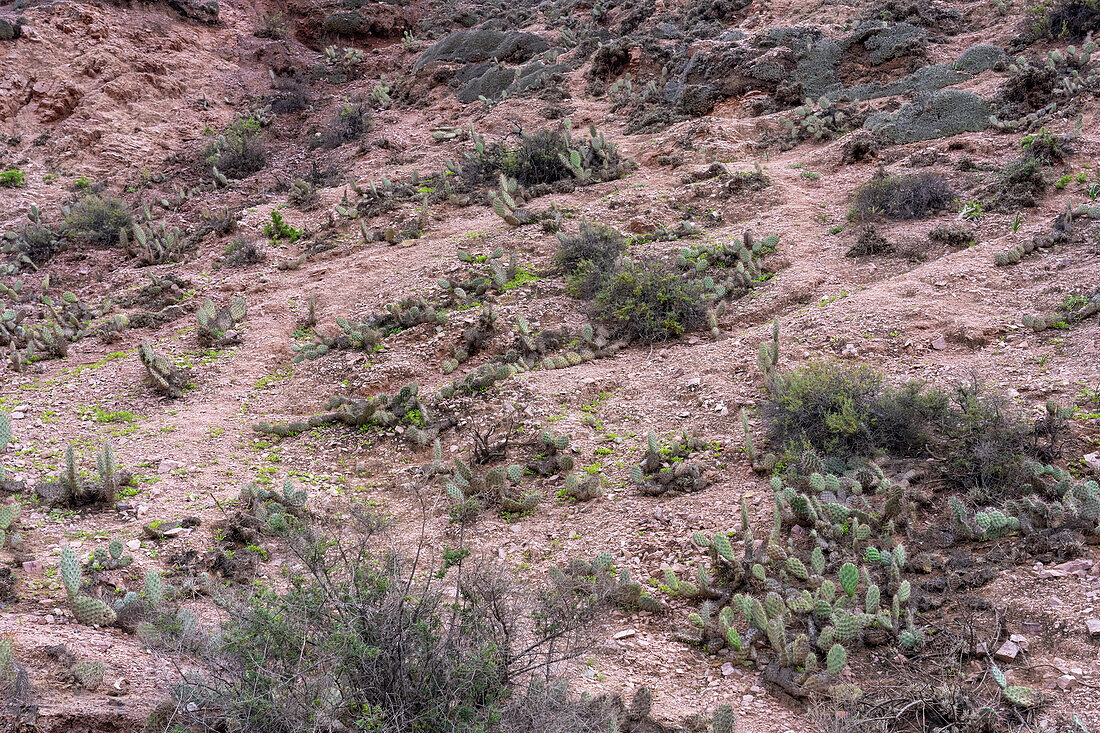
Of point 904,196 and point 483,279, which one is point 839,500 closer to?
point 483,279

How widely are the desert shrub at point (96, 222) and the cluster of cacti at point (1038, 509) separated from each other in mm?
11762

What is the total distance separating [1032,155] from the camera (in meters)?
8.02

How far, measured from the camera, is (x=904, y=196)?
816 cm

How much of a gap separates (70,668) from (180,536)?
4.94 ft

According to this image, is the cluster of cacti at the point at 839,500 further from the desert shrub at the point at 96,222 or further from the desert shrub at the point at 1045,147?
the desert shrub at the point at 96,222

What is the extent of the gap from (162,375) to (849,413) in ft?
20.7

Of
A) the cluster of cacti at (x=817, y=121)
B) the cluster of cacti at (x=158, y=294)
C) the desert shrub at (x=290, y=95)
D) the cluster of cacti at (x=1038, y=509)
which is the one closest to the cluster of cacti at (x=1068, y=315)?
the cluster of cacti at (x=1038, y=509)

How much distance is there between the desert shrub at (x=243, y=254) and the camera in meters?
10.0

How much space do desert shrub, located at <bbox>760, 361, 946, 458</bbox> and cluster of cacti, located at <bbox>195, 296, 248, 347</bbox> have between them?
236 inches

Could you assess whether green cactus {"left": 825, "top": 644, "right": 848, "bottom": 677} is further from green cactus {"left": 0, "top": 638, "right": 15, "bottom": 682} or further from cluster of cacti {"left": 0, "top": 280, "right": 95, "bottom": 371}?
cluster of cacti {"left": 0, "top": 280, "right": 95, "bottom": 371}

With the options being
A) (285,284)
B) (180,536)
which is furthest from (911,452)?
(285,284)

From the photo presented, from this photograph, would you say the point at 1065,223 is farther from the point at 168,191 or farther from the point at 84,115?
the point at 84,115

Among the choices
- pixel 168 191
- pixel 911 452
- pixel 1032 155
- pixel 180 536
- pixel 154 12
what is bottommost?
pixel 180 536

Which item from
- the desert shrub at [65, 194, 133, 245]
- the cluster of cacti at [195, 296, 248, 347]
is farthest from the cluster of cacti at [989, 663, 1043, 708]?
the desert shrub at [65, 194, 133, 245]
